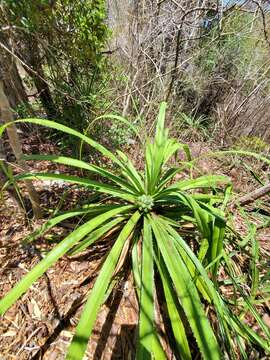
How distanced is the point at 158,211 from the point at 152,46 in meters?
1.95

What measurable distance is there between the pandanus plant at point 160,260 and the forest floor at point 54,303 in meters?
0.10

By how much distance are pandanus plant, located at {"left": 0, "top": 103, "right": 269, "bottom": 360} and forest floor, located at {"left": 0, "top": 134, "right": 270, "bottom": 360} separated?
100mm

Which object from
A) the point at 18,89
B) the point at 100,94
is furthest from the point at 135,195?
the point at 18,89

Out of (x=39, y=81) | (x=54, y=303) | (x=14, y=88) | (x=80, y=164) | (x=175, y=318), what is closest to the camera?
(x=175, y=318)

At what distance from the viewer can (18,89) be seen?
2059 millimetres

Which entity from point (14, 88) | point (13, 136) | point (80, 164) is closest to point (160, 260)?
point (80, 164)

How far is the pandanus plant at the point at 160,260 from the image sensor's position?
30.8 inches

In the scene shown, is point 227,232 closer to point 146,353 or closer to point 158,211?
point 158,211

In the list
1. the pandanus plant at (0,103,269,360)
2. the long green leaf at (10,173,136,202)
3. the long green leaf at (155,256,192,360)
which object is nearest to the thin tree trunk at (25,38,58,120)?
the long green leaf at (10,173,136,202)

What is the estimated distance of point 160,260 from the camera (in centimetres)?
109

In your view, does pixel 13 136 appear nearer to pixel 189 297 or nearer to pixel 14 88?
pixel 189 297

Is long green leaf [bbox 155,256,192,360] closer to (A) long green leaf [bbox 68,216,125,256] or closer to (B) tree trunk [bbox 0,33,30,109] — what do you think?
(A) long green leaf [bbox 68,216,125,256]

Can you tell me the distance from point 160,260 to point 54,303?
1.66 feet

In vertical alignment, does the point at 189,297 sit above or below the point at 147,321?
above
